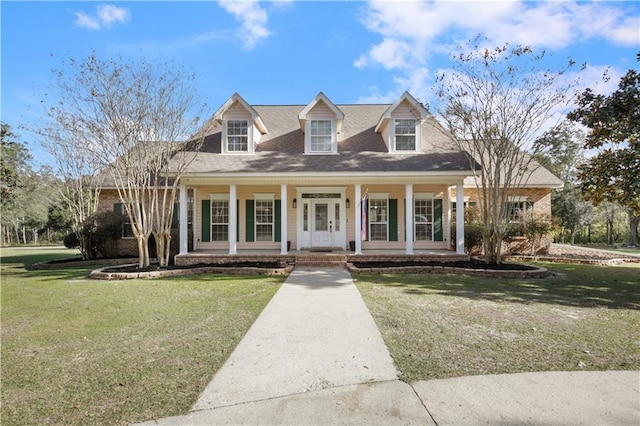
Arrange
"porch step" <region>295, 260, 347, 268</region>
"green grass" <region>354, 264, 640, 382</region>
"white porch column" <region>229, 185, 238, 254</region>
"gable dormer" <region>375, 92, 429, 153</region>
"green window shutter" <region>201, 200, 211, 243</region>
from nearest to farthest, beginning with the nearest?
"green grass" <region>354, 264, 640, 382</region>, "porch step" <region>295, 260, 347, 268</region>, "white porch column" <region>229, 185, 238, 254</region>, "gable dormer" <region>375, 92, 429, 153</region>, "green window shutter" <region>201, 200, 211, 243</region>

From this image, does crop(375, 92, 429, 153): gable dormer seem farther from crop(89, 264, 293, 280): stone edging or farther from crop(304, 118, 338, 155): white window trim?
crop(89, 264, 293, 280): stone edging

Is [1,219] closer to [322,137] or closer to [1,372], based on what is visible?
[322,137]

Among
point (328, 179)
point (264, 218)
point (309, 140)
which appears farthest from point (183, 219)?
point (309, 140)

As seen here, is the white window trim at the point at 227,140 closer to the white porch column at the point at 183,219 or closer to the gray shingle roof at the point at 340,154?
the gray shingle roof at the point at 340,154

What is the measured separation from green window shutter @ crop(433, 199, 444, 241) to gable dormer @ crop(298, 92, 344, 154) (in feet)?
17.0

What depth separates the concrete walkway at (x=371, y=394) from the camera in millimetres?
3020

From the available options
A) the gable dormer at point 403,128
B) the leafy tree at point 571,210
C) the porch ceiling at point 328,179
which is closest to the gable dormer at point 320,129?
the porch ceiling at point 328,179

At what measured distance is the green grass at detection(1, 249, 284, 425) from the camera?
325cm

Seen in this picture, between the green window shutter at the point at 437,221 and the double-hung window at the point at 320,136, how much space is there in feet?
17.9

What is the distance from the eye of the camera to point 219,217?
53.4 feet

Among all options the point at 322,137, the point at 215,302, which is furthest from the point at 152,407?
the point at 322,137

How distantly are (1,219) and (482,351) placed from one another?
45.3 metres

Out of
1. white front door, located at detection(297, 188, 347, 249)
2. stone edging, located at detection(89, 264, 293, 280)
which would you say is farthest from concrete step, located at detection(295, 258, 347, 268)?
white front door, located at detection(297, 188, 347, 249)

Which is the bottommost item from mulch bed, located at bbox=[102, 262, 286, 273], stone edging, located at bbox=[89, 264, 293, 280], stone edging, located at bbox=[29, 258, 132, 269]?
stone edging, located at bbox=[29, 258, 132, 269]
